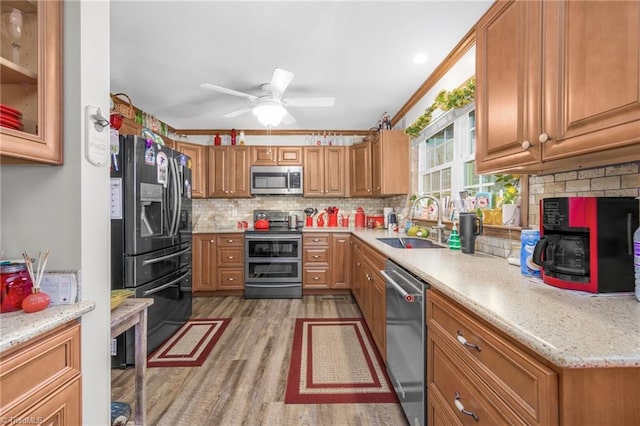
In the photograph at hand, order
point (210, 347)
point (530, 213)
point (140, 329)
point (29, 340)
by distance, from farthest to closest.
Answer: point (210, 347) < point (530, 213) < point (140, 329) < point (29, 340)

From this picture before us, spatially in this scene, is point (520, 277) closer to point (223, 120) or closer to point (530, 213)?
point (530, 213)

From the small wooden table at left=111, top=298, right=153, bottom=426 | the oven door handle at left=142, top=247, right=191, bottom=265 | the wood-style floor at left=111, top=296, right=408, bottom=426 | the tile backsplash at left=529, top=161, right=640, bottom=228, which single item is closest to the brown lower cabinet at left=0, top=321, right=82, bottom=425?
the small wooden table at left=111, top=298, right=153, bottom=426

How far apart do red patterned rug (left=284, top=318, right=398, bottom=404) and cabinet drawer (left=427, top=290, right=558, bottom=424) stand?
105cm

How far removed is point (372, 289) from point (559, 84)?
187 centimetres

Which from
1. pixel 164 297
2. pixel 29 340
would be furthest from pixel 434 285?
pixel 164 297

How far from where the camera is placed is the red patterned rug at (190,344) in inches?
87.7

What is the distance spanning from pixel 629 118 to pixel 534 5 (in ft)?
2.08

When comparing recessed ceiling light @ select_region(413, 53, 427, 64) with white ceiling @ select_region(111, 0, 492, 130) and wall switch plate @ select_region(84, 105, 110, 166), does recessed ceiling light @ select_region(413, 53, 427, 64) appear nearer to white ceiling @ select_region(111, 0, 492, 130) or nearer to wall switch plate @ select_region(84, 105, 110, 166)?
white ceiling @ select_region(111, 0, 492, 130)

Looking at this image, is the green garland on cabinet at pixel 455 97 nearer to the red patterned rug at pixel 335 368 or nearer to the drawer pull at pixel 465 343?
the drawer pull at pixel 465 343

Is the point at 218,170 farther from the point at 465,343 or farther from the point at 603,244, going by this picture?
the point at 603,244

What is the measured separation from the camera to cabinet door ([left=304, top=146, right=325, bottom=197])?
429 cm

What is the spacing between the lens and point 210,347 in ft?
8.04

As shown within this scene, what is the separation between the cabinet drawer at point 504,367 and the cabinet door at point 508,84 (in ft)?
2.30

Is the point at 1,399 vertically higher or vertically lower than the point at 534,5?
lower
